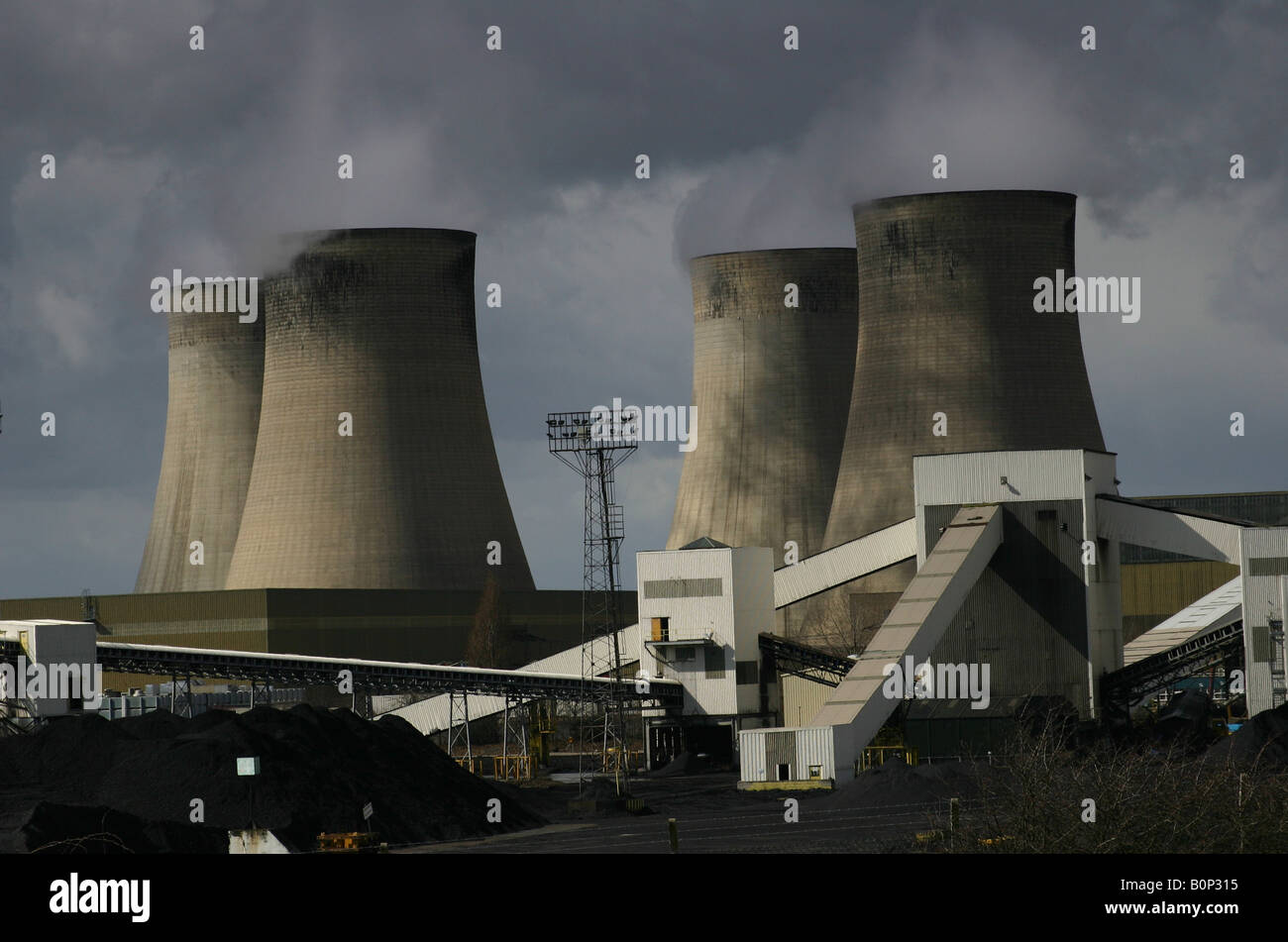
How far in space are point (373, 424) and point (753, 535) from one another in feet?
35.0

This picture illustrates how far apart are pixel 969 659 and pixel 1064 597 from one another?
2161 mm

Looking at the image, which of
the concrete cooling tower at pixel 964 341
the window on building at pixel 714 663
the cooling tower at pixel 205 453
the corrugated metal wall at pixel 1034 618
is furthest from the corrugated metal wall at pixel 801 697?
the cooling tower at pixel 205 453

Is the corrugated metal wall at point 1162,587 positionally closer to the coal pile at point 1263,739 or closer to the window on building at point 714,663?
the window on building at point 714,663

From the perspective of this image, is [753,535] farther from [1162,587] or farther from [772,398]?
[1162,587]

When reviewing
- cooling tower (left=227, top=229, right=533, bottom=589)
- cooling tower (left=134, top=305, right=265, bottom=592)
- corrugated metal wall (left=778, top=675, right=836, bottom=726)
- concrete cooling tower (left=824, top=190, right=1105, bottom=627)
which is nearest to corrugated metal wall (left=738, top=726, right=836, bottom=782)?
corrugated metal wall (left=778, top=675, right=836, bottom=726)

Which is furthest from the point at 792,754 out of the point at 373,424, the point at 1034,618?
the point at 373,424

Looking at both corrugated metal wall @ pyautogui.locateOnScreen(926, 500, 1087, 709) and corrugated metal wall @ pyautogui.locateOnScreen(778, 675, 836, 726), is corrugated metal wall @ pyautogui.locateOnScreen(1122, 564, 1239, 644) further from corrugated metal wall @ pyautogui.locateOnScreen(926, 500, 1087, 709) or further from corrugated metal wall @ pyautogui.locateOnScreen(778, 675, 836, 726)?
corrugated metal wall @ pyautogui.locateOnScreen(926, 500, 1087, 709)

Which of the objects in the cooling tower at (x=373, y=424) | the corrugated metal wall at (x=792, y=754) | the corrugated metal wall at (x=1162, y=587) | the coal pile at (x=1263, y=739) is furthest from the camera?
the corrugated metal wall at (x=1162, y=587)

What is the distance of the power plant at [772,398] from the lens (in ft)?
181

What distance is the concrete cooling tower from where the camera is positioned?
48.2 meters

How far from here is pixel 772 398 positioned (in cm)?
5550

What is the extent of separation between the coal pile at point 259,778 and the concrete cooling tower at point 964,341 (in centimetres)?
2112

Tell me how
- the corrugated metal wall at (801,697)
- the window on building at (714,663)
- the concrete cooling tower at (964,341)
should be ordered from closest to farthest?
the window on building at (714,663)
the corrugated metal wall at (801,697)
the concrete cooling tower at (964,341)

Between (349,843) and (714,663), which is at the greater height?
(714,663)
